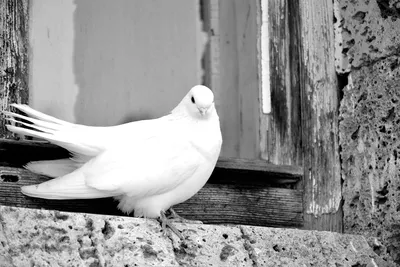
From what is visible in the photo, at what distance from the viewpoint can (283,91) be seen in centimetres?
381

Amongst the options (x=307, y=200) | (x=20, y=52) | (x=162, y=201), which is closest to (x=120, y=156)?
(x=162, y=201)

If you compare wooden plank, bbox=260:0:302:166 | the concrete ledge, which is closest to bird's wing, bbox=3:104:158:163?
the concrete ledge

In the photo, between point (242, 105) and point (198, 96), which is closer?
point (198, 96)

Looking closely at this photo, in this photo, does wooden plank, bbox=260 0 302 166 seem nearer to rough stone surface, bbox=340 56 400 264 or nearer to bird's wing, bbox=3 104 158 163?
rough stone surface, bbox=340 56 400 264

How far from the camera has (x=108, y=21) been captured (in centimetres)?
389

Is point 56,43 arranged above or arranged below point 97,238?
above

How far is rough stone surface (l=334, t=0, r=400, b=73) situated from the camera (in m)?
3.59

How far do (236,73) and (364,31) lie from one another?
0.58m

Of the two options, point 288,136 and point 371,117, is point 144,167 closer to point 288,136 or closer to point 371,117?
point 288,136

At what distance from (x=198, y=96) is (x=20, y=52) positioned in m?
0.71

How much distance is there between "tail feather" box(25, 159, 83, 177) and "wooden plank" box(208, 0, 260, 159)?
862 millimetres

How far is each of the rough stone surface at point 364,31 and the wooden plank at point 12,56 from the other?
1.23 meters

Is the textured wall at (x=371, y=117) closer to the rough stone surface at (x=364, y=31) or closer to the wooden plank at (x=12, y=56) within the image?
the rough stone surface at (x=364, y=31)

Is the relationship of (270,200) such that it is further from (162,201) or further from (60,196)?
(60,196)
